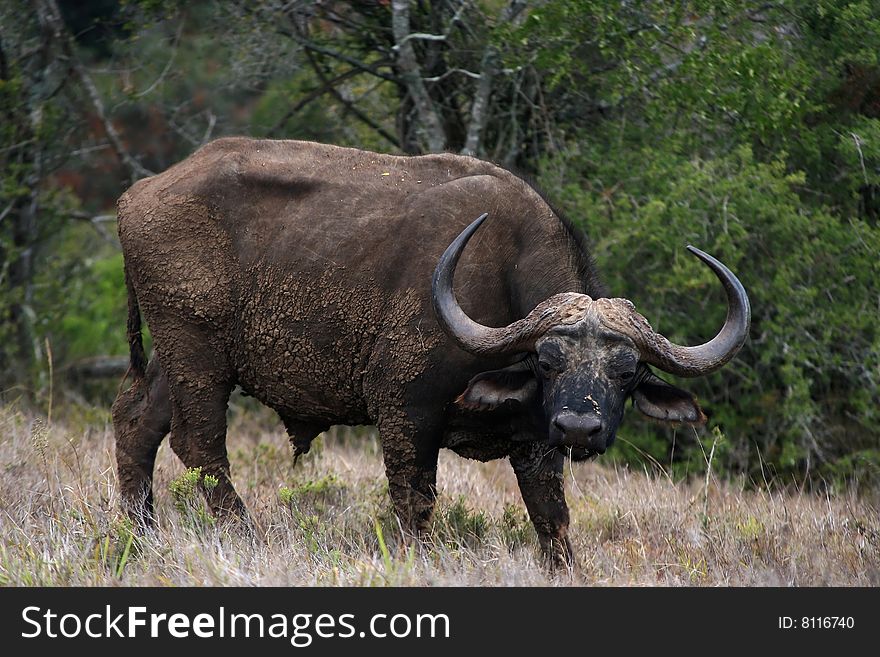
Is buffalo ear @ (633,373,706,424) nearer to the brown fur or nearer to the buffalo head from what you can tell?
the buffalo head

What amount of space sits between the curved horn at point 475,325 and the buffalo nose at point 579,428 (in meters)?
0.54

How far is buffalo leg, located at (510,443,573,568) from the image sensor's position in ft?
22.4

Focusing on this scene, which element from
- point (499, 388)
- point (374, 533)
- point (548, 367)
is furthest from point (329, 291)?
point (548, 367)

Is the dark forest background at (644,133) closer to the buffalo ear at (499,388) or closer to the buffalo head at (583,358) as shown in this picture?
the buffalo head at (583,358)

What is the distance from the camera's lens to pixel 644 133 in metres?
9.98

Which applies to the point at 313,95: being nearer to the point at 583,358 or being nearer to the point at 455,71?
the point at 455,71

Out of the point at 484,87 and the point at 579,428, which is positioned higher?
the point at 484,87

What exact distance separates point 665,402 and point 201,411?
289 cm

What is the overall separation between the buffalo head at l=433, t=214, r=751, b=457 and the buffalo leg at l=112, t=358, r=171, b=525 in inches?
95.0

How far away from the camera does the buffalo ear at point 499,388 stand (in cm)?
625

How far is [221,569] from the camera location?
5.44 metres

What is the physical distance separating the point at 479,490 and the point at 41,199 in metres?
6.18

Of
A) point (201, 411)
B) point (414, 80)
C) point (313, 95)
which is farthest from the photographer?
point (313, 95)

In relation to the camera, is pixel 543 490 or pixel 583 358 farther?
pixel 543 490
